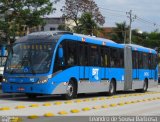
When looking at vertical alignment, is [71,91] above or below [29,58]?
below

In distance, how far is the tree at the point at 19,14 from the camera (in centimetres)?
3444

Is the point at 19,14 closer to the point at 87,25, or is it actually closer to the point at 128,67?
the point at 128,67

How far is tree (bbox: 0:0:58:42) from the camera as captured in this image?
34.4 m

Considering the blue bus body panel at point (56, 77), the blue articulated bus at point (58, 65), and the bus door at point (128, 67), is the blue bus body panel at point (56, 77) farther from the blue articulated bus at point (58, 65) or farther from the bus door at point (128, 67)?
the bus door at point (128, 67)

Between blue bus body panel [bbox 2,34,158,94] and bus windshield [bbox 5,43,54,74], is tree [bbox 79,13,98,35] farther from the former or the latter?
bus windshield [bbox 5,43,54,74]

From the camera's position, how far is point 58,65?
73.2 feet

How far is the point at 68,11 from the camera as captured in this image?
6956 cm

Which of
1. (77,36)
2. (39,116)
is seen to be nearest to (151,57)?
(77,36)

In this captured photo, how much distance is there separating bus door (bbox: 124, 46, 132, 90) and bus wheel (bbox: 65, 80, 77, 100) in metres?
8.26

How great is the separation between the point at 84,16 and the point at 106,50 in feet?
123

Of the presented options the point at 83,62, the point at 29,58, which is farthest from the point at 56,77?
the point at 83,62

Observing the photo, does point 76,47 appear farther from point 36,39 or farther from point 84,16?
point 84,16

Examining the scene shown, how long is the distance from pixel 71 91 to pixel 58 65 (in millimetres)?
1781

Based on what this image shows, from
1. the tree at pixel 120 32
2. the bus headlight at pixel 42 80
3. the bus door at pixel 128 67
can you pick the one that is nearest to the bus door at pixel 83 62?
the bus headlight at pixel 42 80
